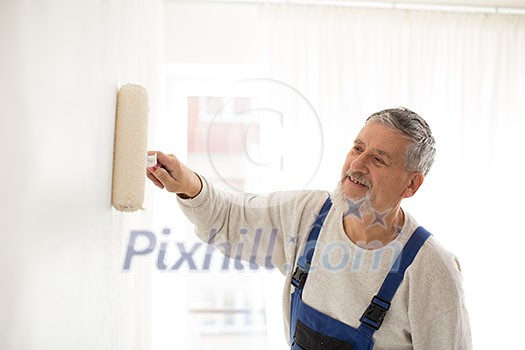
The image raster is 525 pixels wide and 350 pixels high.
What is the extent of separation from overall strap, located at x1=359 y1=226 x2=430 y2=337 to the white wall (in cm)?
66

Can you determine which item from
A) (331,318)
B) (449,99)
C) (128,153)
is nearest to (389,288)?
(331,318)

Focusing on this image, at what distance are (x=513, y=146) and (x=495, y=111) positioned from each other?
0.62 ft

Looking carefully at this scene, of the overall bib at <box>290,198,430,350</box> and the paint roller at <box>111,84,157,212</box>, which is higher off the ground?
the paint roller at <box>111,84,157,212</box>

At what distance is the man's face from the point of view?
3.92 feet

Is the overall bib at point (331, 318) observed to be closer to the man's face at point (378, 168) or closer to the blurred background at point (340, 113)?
the man's face at point (378, 168)

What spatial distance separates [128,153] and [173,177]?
333mm

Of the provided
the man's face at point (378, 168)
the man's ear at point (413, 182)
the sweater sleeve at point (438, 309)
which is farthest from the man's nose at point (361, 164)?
the sweater sleeve at point (438, 309)

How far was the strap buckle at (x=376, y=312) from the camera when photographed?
120 centimetres

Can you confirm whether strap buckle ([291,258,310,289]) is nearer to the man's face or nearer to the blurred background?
the man's face

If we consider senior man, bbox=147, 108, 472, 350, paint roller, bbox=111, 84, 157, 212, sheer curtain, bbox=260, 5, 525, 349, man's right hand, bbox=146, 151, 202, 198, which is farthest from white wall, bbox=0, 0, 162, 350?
sheer curtain, bbox=260, 5, 525, 349

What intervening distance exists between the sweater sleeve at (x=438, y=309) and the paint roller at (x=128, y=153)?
2.32 feet

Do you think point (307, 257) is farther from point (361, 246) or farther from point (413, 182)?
point (413, 182)

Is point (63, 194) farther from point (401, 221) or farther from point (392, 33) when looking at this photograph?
point (392, 33)

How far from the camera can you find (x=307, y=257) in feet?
4.22
